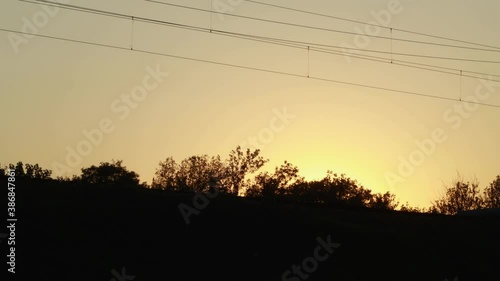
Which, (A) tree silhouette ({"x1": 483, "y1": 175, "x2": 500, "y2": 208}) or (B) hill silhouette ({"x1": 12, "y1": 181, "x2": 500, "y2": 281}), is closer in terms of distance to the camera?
(B) hill silhouette ({"x1": 12, "y1": 181, "x2": 500, "y2": 281})

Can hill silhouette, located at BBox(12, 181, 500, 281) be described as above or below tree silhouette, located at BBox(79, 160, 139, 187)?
below

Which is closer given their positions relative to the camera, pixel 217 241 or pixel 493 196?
pixel 217 241

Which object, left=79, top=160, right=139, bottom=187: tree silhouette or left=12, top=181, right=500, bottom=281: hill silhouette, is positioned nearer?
left=12, top=181, right=500, bottom=281: hill silhouette

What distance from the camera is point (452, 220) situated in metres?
37.5

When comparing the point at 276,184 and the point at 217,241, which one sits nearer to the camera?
the point at 217,241

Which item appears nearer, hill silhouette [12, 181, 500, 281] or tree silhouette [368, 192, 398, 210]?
hill silhouette [12, 181, 500, 281]

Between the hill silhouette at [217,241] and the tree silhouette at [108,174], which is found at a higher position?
the tree silhouette at [108,174]

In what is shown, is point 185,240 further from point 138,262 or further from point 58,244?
point 58,244

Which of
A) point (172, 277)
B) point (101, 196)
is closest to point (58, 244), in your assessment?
point (172, 277)

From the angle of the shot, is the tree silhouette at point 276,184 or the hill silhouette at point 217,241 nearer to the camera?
the hill silhouette at point 217,241

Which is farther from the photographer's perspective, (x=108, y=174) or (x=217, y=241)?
(x=108, y=174)

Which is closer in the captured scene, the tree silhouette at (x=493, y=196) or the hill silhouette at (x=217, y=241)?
the hill silhouette at (x=217, y=241)

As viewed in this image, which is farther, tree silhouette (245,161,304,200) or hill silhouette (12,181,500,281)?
tree silhouette (245,161,304,200)

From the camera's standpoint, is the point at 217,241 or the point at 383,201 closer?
the point at 217,241
